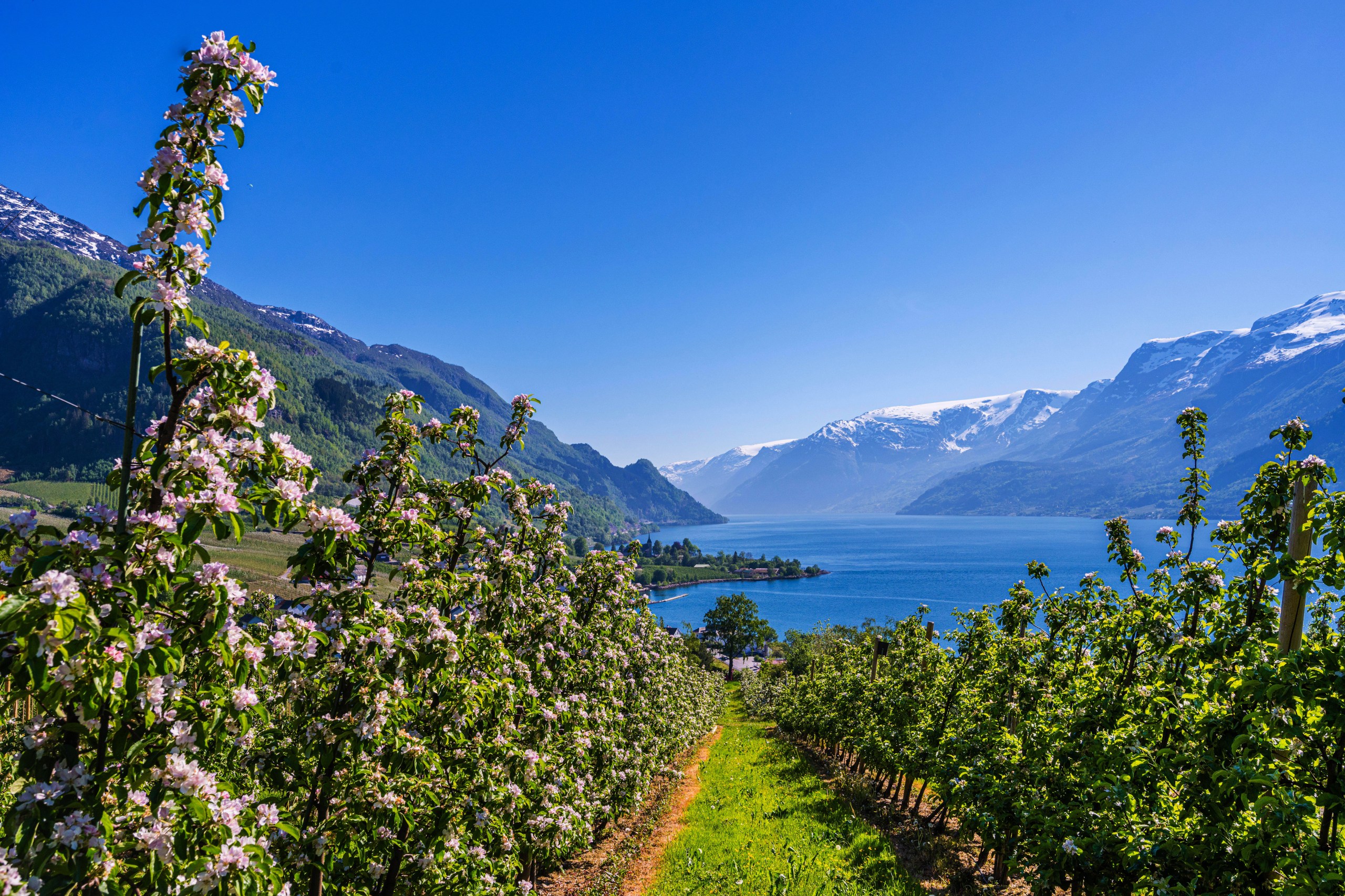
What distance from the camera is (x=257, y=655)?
150 inches

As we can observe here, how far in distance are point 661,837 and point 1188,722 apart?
13254mm

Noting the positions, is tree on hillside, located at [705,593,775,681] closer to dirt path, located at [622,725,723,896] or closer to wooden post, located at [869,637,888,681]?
dirt path, located at [622,725,723,896]

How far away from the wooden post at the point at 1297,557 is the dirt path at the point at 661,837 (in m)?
11.3

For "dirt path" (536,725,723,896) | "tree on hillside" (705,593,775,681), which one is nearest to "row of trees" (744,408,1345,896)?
"dirt path" (536,725,723,896)

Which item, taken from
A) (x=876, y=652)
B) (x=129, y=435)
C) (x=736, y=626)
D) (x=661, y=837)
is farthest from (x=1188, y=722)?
(x=736, y=626)

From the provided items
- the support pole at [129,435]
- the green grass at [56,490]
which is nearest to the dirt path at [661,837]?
the support pole at [129,435]

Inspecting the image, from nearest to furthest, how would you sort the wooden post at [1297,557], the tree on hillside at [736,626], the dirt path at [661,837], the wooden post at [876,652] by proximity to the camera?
1. the wooden post at [1297,557]
2. the dirt path at [661,837]
3. the wooden post at [876,652]
4. the tree on hillside at [736,626]

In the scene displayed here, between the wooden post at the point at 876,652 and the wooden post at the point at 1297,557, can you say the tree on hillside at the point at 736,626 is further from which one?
the wooden post at the point at 1297,557

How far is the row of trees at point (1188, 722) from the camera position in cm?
410

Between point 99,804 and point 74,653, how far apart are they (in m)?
0.93

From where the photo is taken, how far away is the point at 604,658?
11758 millimetres

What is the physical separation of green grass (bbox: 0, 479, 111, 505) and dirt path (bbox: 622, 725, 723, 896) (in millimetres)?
208977

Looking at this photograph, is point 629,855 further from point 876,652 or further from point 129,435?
point 129,435

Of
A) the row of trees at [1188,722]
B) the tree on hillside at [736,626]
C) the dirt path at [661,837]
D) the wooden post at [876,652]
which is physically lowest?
the tree on hillside at [736,626]
